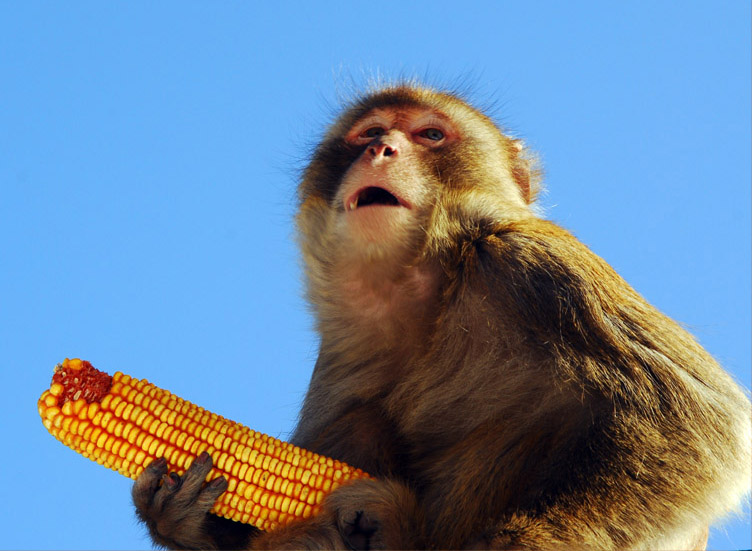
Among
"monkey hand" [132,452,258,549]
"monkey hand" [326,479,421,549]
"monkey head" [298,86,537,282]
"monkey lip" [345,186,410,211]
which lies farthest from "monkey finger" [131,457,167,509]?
"monkey lip" [345,186,410,211]

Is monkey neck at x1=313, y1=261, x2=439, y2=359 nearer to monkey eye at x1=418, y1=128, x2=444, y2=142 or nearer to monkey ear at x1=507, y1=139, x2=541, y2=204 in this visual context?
monkey eye at x1=418, y1=128, x2=444, y2=142

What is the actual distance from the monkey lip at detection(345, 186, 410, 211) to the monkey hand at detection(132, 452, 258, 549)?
5.48ft

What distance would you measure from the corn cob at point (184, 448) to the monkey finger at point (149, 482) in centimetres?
5

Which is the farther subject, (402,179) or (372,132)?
(372,132)

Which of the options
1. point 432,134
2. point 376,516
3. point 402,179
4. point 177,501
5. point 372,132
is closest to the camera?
point 376,516

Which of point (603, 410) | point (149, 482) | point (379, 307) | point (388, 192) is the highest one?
point (388, 192)

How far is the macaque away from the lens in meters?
4.45

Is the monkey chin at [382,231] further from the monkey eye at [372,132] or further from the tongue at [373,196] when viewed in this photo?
the monkey eye at [372,132]

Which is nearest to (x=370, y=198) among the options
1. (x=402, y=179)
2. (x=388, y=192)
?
(x=388, y=192)

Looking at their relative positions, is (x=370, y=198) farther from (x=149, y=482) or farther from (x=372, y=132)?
(x=149, y=482)

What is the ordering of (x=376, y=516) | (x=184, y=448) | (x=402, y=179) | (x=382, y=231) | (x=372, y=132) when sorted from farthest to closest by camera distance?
(x=372, y=132) → (x=402, y=179) → (x=382, y=231) → (x=184, y=448) → (x=376, y=516)

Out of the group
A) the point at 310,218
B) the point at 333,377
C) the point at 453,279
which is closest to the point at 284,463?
the point at 333,377

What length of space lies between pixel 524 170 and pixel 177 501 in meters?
3.39

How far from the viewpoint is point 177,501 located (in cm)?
489
